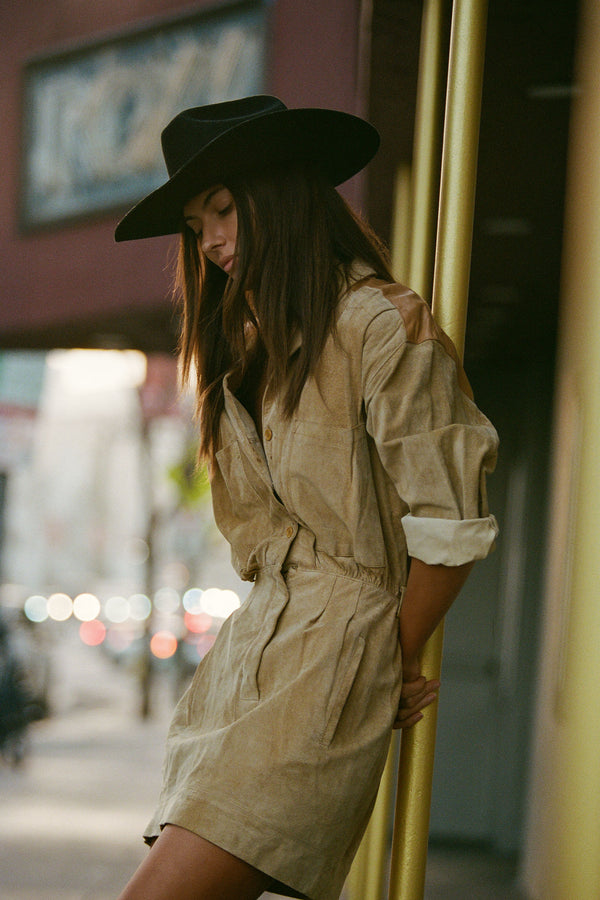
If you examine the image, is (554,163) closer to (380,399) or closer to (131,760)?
(380,399)

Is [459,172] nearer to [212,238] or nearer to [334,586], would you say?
[212,238]

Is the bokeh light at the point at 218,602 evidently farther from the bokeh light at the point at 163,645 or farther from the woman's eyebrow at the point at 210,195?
the woman's eyebrow at the point at 210,195

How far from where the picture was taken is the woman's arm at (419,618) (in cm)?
179

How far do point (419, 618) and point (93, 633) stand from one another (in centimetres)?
3060

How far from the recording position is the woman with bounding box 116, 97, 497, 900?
1.75 m

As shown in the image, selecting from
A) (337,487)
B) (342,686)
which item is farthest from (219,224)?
(342,686)

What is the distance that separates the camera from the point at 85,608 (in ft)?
126

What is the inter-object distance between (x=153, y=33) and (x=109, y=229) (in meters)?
1.69

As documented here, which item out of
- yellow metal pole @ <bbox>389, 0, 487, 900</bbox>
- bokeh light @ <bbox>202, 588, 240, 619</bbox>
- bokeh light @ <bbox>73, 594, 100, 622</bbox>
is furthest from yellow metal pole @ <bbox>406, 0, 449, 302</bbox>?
bokeh light @ <bbox>73, 594, 100, 622</bbox>

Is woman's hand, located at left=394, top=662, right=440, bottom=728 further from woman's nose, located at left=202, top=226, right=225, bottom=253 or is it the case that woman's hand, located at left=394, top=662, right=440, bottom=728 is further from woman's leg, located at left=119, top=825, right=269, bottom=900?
woman's nose, located at left=202, top=226, right=225, bottom=253

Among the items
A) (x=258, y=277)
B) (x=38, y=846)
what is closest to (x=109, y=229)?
(x=38, y=846)

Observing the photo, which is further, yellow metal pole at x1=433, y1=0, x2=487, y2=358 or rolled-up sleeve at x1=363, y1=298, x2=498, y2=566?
yellow metal pole at x1=433, y1=0, x2=487, y2=358

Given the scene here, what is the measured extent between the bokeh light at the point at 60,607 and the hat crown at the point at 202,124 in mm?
35882

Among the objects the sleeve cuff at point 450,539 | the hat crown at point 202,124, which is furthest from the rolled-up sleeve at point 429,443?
the hat crown at point 202,124
